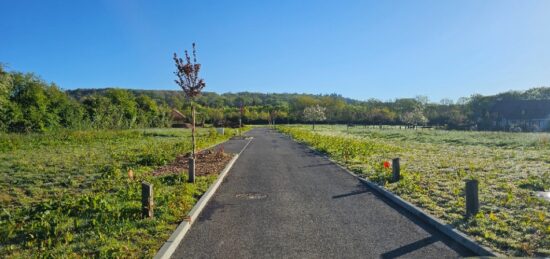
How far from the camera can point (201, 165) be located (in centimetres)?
1395

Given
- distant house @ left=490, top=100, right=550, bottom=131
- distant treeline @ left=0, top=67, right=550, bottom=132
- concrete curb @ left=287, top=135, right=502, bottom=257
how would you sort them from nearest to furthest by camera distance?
concrete curb @ left=287, top=135, right=502, bottom=257
distant treeline @ left=0, top=67, right=550, bottom=132
distant house @ left=490, top=100, right=550, bottom=131

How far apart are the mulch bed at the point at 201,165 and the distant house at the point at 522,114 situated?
70361 millimetres

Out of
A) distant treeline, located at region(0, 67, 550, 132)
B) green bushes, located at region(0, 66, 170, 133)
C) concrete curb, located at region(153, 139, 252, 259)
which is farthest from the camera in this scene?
distant treeline, located at region(0, 67, 550, 132)

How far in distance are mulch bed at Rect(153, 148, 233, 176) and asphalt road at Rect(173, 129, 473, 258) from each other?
2.31 m

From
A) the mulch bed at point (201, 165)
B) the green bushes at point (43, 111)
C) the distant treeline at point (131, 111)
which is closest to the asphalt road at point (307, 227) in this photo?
the mulch bed at point (201, 165)

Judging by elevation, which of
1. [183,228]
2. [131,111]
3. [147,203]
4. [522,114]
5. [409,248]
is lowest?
[409,248]

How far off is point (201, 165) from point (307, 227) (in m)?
8.47

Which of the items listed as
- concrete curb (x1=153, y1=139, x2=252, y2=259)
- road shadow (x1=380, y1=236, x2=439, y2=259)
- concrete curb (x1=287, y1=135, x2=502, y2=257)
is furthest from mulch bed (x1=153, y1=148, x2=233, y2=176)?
road shadow (x1=380, y1=236, x2=439, y2=259)

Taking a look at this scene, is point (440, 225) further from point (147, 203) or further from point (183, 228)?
point (147, 203)

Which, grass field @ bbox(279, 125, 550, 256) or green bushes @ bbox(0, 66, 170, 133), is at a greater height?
green bushes @ bbox(0, 66, 170, 133)

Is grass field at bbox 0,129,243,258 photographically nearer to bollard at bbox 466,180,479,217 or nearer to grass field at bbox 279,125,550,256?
grass field at bbox 279,125,550,256

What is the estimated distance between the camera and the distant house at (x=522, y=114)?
232ft

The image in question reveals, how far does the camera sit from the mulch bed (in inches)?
477

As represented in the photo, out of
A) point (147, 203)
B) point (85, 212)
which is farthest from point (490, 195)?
point (85, 212)
